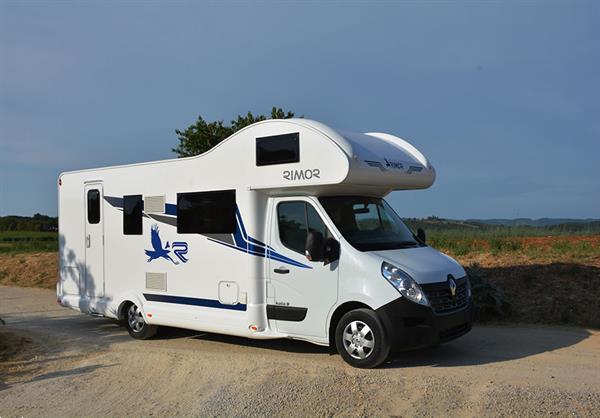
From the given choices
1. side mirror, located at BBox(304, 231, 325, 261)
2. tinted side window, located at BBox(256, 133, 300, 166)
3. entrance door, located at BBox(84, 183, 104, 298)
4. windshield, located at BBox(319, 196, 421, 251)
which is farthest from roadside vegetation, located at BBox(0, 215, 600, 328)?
entrance door, located at BBox(84, 183, 104, 298)

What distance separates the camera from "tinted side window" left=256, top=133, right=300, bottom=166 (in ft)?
25.1

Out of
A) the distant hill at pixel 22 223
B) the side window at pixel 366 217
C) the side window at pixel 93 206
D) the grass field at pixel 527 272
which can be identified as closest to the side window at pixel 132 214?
the side window at pixel 93 206

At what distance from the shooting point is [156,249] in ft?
30.7

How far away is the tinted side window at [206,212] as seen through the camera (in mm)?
8390

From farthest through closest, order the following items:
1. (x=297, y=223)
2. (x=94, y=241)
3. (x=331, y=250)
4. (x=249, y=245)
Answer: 1. (x=94, y=241)
2. (x=249, y=245)
3. (x=297, y=223)
4. (x=331, y=250)

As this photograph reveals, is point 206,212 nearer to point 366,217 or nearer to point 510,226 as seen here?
point 366,217

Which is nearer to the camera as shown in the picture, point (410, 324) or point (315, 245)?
point (410, 324)

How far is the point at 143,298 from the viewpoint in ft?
31.1

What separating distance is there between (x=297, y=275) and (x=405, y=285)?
58.5 inches

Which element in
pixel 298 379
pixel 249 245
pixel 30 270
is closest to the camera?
pixel 298 379

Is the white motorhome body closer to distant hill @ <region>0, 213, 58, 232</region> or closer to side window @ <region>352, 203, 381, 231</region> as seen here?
side window @ <region>352, 203, 381, 231</region>

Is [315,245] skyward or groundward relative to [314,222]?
groundward

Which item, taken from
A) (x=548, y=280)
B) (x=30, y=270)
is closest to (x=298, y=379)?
(x=548, y=280)

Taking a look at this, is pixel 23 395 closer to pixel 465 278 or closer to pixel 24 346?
pixel 24 346
